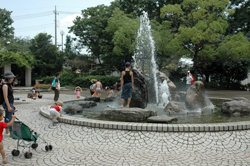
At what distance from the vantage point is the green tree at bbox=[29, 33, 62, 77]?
121 ft

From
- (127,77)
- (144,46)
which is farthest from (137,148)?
(144,46)

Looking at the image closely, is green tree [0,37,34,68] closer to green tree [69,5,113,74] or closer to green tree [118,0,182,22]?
green tree [69,5,113,74]

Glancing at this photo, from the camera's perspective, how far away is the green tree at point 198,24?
21.7m

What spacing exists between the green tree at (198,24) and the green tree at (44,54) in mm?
21056

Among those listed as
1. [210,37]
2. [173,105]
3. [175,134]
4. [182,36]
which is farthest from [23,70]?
[175,134]

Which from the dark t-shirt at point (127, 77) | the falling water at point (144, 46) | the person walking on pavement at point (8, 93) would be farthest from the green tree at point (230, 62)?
the person walking on pavement at point (8, 93)

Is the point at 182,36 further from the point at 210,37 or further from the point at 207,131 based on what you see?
the point at 207,131

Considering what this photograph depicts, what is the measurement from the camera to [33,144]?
Answer: 14.9 feet

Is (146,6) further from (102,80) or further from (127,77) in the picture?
(127,77)

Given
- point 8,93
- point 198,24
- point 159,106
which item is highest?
point 198,24

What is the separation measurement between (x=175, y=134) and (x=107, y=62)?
2739cm

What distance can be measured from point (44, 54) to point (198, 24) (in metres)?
26.2

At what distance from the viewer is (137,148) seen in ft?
15.4

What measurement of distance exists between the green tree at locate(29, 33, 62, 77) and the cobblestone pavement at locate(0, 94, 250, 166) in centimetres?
3339
